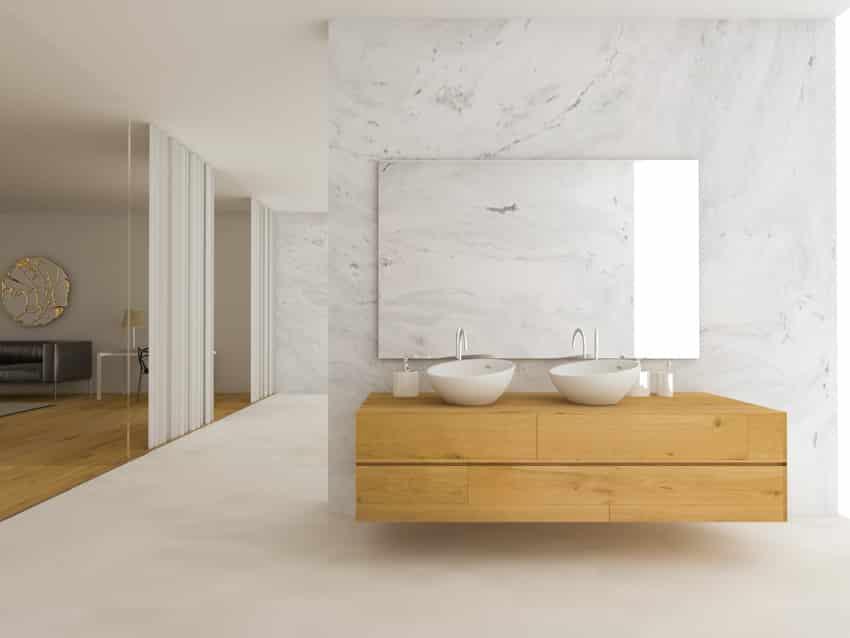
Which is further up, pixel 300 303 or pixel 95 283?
pixel 95 283

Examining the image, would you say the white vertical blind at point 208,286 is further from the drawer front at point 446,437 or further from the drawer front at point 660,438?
the drawer front at point 660,438

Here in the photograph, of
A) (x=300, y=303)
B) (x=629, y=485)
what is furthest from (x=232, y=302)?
(x=629, y=485)

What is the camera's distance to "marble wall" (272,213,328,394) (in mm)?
9727

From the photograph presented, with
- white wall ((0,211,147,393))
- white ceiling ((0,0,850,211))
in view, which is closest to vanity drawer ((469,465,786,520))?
white ceiling ((0,0,850,211))

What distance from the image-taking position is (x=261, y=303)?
8984 millimetres

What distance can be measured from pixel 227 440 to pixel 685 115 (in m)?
4.33

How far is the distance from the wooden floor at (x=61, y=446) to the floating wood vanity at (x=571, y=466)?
2.21 metres

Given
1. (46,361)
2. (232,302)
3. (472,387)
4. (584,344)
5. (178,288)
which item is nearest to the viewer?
(472,387)

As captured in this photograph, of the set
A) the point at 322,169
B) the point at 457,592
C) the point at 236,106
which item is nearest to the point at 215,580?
the point at 457,592

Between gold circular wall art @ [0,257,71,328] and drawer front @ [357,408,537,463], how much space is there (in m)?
7.55

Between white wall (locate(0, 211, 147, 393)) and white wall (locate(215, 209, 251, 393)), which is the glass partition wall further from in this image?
white wall (locate(215, 209, 251, 393))

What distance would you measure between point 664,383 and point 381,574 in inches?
65.7

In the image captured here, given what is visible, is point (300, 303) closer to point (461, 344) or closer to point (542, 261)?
point (461, 344)

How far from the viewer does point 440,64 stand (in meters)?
3.62
